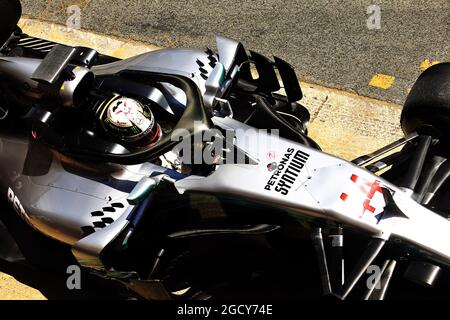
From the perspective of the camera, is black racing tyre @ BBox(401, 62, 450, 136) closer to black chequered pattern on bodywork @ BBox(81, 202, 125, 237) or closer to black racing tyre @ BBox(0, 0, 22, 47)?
black chequered pattern on bodywork @ BBox(81, 202, 125, 237)

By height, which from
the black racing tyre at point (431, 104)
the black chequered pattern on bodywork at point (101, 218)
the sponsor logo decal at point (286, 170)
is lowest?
the black chequered pattern on bodywork at point (101, 218)

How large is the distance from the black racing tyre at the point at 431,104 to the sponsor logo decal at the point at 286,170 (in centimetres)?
107

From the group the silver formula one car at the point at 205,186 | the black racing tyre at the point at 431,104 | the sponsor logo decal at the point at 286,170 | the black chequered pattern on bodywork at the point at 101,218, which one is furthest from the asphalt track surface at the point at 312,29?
the black chequered pattern on bodywork at the point at 101,218

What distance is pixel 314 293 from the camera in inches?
187

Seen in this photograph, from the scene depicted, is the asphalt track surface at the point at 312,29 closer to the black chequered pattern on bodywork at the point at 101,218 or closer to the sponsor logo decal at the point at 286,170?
the sponsor logo decal at the point at 286,170

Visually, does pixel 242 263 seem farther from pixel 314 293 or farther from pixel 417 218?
pixel 417 218

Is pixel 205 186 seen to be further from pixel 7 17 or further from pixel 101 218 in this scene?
pixel 7 17

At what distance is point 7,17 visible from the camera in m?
5.39

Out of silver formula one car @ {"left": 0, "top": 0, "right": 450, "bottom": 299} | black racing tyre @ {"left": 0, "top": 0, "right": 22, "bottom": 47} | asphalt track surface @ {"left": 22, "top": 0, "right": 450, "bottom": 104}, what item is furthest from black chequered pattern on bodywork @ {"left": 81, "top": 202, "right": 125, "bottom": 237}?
asphalt track surface @ {"left": 22, "top": 0, "right": 450, "bottom": 104}

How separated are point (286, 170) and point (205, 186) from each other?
49 centimetres

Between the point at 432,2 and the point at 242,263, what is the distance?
3495 millimetres

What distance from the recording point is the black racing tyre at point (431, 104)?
4.58 metres

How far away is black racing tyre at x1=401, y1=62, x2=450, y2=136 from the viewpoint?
4.58m
